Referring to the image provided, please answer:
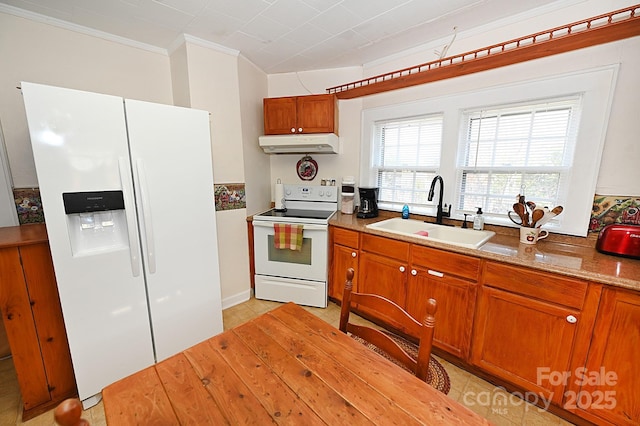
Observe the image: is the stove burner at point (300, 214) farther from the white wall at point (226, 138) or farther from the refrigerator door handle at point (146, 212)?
the refrigerator door handle at point (146, 212)

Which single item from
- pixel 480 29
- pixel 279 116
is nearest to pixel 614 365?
pixel 480 29

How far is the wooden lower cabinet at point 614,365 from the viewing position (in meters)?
1.22

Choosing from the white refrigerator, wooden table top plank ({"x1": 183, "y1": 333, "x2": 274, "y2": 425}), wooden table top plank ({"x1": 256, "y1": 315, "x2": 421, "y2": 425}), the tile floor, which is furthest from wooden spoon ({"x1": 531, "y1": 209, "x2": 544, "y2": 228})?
the white refrigerator

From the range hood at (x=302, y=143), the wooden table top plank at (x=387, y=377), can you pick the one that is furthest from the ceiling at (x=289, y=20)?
the wooden table top plank at (x=387, y=377)

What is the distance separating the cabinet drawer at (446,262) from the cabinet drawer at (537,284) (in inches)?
3.0

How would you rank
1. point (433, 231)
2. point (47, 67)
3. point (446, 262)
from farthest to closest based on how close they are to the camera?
point (433, 231), point (47, 67), point (446, 262)

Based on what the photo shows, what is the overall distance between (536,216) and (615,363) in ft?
2.81

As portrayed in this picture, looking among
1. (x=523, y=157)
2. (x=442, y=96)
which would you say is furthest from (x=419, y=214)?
(x=442, y=96)

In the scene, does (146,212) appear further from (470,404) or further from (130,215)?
(470,404)

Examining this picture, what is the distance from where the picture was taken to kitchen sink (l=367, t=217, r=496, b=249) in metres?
2.01

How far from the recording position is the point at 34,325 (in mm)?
1443

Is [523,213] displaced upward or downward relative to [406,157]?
downward

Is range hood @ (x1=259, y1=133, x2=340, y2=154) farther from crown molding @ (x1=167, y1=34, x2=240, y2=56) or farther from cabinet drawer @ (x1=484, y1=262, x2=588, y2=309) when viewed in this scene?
cabinet drawer @ (x1=484, y1=262, x2=588, y2=309)

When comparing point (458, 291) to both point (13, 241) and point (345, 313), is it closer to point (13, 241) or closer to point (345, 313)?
point (345, 313)
